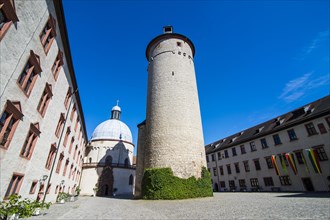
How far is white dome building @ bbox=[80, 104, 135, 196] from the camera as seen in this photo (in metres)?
35.2

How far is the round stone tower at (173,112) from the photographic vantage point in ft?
60.1

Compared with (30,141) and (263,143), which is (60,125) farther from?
(263,143)

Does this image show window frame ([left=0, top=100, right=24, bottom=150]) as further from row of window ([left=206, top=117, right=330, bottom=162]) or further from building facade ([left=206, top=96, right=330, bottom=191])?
row of window ([left=206, top=117, right=330, bottom=162])

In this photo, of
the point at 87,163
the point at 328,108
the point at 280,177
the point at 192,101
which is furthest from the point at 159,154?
the point at 87,163

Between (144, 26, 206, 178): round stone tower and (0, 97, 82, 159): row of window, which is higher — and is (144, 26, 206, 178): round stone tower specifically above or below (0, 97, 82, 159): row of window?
above

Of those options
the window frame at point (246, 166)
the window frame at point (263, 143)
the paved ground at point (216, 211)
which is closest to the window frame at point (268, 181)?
the window frame at point (246, 166)

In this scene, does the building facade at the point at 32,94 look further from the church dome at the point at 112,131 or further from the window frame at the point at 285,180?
the window frame at the point at 285,180

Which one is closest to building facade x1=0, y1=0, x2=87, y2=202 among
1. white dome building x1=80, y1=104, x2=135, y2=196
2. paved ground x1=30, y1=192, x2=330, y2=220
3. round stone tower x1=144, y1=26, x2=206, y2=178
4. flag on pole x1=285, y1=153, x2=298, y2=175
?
paved ground x1=30, y1=192, x2=330, y2=220

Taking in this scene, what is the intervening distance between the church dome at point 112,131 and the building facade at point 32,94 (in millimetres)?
25640

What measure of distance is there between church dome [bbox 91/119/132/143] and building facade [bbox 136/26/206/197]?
18.3m

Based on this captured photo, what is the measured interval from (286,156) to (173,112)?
56.0ft

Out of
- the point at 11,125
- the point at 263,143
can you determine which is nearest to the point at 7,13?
the point at 11,125

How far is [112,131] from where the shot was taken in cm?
4234

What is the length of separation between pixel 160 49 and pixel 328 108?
2287cm
